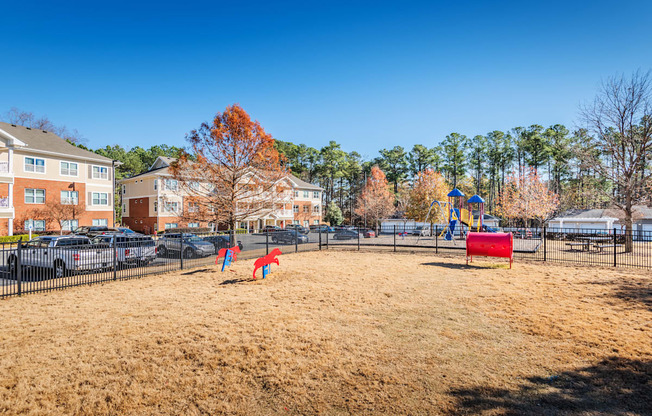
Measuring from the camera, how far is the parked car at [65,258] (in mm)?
10984

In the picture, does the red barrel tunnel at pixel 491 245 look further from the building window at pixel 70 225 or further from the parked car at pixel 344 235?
the building window at pixel 70 225

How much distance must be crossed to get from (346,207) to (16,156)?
2419 inches

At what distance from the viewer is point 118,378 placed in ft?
16.0

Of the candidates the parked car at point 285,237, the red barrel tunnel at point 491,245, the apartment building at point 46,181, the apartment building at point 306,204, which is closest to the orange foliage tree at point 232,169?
the parked car at point 285,237

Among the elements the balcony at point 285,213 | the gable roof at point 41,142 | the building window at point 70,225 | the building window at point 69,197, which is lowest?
the building window at point 70,225

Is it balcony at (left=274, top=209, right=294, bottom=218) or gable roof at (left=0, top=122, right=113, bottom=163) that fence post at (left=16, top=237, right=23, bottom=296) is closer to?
gable roof at (left=0, top=122, right=113, bottom=163)

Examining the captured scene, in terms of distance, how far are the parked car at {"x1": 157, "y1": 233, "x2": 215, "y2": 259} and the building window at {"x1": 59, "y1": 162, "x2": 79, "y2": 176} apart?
84.2 feet

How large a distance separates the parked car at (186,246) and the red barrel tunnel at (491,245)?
13258 mm

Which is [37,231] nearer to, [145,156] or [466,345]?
[466,345]

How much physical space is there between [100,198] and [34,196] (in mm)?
5942

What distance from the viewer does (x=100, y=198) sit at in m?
36.0

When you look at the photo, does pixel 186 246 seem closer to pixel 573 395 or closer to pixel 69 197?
pixel 573 395

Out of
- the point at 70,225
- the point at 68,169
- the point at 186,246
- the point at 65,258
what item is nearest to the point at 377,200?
the point at 186,246

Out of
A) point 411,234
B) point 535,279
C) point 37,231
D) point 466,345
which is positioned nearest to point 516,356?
point 466,345
